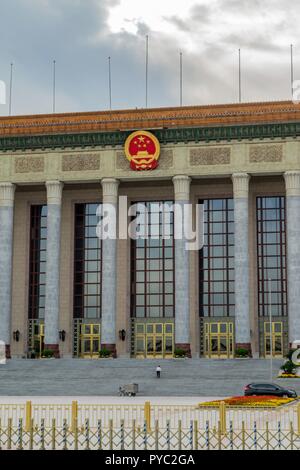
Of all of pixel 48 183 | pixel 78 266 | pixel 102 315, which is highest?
pixel 48 183

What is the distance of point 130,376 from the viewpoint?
4844 centimetres

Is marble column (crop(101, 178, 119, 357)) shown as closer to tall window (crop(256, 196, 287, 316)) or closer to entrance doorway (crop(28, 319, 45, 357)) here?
entrance doorway (crop(28, 319, 45, 357))

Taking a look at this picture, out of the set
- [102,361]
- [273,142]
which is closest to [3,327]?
[102,361]

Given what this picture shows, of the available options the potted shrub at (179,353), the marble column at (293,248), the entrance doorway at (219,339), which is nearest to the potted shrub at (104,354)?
the potted shrub at (179,353)

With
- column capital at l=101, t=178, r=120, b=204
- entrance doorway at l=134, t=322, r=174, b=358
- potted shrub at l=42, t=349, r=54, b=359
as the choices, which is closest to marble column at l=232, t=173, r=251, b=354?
entrance doorway at l=134, t=322, r=174, b=358

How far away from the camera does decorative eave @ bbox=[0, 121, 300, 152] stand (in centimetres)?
5650

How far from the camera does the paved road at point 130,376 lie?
44.3 meters

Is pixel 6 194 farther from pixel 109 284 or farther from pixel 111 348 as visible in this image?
pixel 111 348

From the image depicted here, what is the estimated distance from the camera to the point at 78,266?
63000mm

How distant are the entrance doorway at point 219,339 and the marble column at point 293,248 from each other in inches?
254

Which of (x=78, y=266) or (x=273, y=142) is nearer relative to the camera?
(x=273, y=142)
